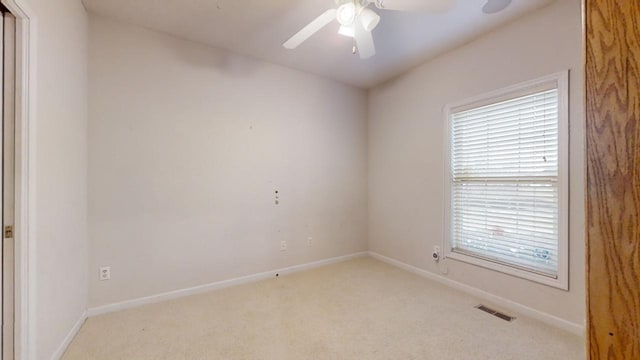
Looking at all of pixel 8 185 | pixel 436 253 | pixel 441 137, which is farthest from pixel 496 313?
pixel 8 185

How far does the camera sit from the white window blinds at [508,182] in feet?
7.52

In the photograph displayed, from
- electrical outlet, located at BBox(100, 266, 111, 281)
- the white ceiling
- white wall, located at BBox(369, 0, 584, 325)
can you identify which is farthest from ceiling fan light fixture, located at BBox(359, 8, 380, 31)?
electrical outlet, located at BBox(100, 266, 111, 281)

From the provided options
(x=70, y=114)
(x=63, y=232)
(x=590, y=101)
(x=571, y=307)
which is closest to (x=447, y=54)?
(x=571, y=307)

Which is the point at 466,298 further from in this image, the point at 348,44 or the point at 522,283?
the point at 348,44

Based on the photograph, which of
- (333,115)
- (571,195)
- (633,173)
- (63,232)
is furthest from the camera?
(333,115)

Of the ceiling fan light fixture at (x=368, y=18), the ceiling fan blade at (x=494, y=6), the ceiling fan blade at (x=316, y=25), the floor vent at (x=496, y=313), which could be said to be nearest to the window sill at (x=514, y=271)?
the floor vent at (x=496, y=313)

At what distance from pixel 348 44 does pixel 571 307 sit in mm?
2921

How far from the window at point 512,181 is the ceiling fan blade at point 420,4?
1240 millimetres

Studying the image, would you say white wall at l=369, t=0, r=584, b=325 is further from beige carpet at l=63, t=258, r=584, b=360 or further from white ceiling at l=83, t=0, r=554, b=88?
beige carpet at l=63, t=258, r=584, b=360

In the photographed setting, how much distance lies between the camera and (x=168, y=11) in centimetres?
232

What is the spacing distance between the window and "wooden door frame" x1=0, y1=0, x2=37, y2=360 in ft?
10.8

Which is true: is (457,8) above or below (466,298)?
above

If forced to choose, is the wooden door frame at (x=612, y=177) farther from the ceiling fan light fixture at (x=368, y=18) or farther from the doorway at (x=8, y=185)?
the doorway at (x=8, y=185)

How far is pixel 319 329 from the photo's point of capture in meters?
2.18
